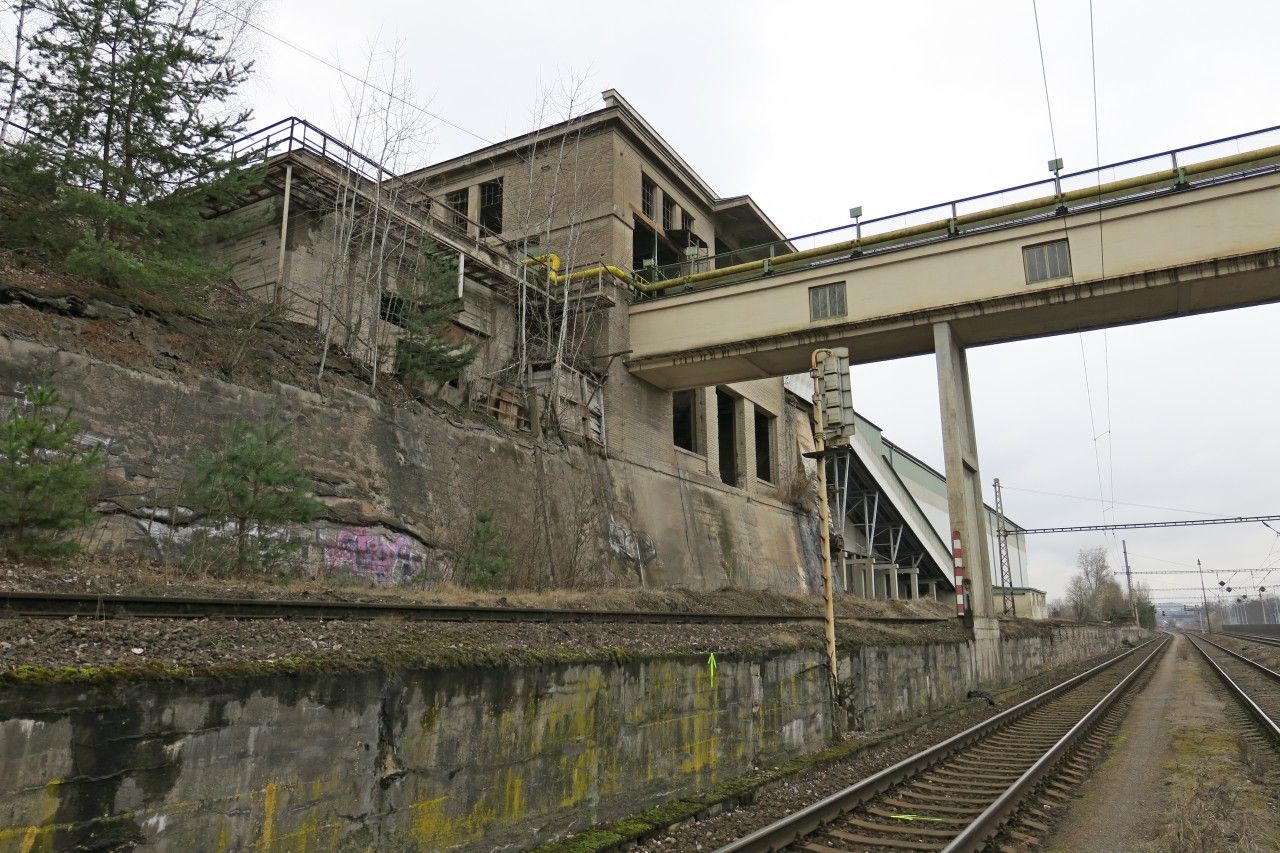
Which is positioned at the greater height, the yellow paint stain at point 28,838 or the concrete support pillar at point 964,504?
the concrete support pillar at point 964,504

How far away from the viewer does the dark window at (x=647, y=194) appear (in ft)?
94.6

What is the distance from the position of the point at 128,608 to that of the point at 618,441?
18.0m

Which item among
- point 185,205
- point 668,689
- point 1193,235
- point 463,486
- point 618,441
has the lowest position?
point 668,689

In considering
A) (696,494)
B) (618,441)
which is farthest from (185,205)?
(696,494)

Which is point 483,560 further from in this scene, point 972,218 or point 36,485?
point 972,218

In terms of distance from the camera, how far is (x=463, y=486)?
17.4m

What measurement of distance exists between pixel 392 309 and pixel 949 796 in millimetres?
15864

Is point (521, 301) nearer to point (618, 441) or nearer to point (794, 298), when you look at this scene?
point (618, 441)

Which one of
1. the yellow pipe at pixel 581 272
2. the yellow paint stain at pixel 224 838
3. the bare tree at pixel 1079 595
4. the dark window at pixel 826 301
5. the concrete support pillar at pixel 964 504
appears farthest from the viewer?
the bare tree at pixel 1079 595

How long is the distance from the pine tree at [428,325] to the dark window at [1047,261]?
14.4 meters

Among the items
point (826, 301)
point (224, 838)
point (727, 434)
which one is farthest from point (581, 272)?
point (224, 838)

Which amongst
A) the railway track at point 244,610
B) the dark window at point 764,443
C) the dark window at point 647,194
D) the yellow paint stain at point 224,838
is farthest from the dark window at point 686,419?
the yellow paint stain at point 224,838

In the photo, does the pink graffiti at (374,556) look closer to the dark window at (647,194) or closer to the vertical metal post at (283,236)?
the vertical metal post at (283,236)

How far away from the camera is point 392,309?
19.1 metres
